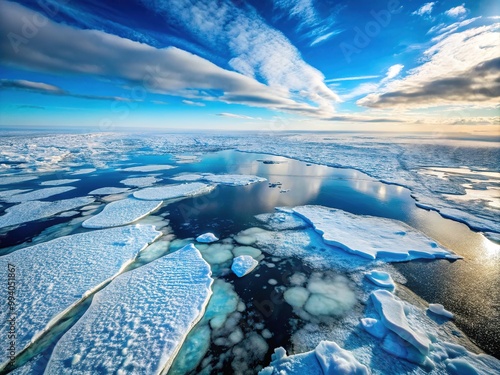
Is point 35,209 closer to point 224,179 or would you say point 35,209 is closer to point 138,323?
point 138,323

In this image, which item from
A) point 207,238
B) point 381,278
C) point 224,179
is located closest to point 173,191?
point 224,179

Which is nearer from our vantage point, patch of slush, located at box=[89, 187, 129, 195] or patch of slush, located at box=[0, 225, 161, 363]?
patch of slush, located at box=[0, 225, 161, 363]

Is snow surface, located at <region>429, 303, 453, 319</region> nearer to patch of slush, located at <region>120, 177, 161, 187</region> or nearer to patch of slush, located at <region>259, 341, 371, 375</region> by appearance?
patch of slush, located at <region>259, 341, 371, 375</region>

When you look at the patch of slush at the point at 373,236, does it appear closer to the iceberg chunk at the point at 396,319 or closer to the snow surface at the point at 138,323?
the iceberg chunk at the point at 396,319

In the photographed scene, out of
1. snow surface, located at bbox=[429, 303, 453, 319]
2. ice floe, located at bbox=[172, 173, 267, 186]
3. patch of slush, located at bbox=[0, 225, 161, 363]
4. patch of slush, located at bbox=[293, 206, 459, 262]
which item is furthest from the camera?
ice floe, located at bbox=[172, 173, 267, 186]

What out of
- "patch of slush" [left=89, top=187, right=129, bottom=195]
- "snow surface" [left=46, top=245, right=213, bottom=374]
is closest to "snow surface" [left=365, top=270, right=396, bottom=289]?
"snow surface" [left=46, top=245, right=213, bottom=374]

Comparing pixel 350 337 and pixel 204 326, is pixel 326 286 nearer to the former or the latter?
pixel 350 337

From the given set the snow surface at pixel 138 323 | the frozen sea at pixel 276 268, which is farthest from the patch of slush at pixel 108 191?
the snow surface at pixel 138 323
